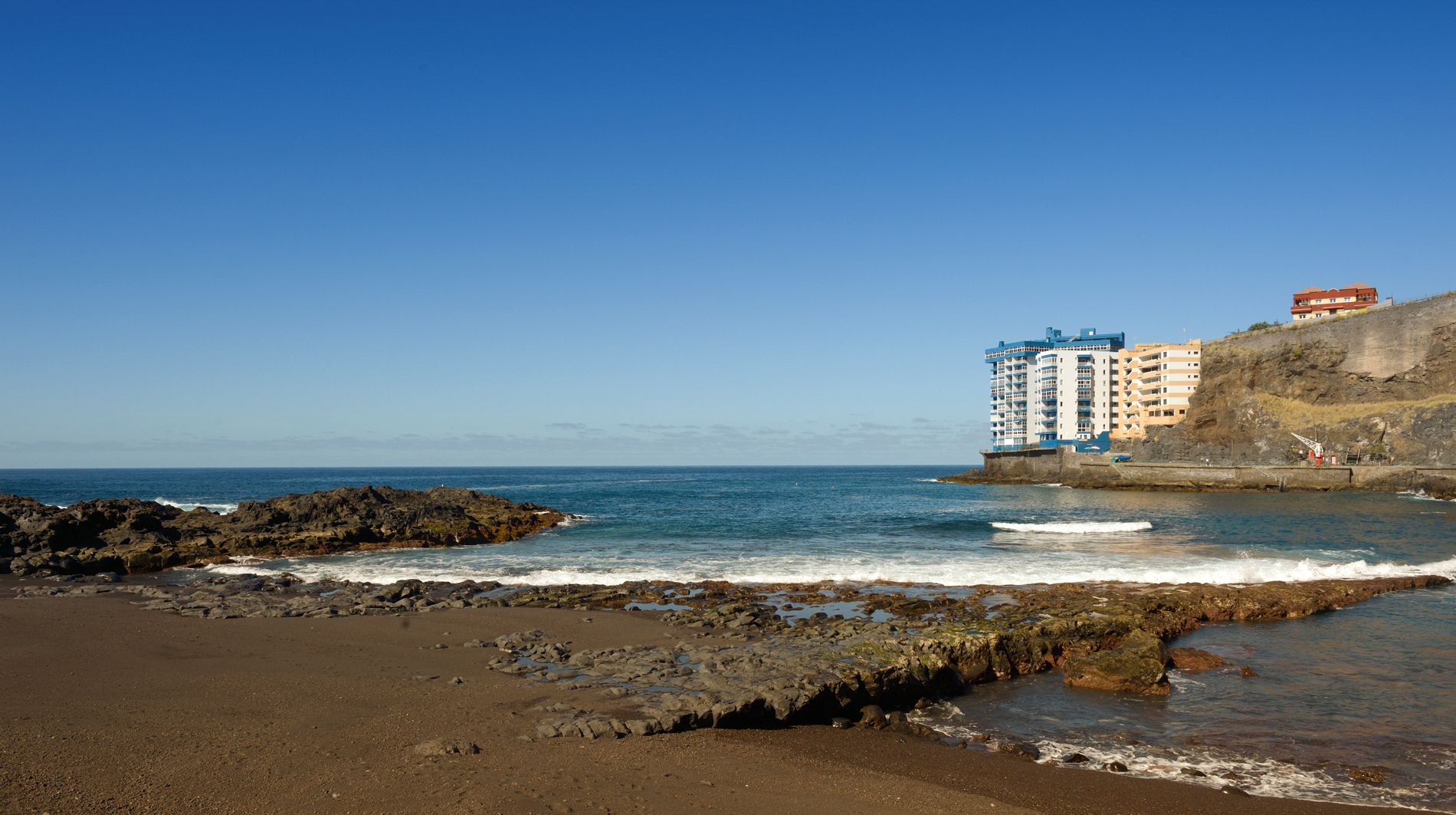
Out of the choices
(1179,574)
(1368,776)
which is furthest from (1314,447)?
(1368,776)

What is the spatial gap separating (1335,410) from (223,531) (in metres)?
96.6

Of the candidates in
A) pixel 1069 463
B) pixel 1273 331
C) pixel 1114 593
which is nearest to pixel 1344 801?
pixel 1114 593

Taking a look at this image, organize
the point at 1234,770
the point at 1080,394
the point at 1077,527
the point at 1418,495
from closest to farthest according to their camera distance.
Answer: the point at 1234,770 → the point at 1077,527 → the point at 1418,495 → the point at 1080,394

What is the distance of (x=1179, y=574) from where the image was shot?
850 inches

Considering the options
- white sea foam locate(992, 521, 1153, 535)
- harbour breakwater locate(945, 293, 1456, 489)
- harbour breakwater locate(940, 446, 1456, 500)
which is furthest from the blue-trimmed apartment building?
white sea foam locate(992, 521, 1153, 535)

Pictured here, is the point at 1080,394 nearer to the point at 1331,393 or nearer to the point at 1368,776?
the point at 1331,393

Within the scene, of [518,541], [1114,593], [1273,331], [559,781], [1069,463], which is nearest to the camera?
[559,781]

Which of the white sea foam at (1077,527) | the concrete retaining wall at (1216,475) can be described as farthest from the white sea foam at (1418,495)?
the white sea foam at (1077,527)

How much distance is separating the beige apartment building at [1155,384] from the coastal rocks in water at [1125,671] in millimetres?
106435

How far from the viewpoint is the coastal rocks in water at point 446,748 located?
743 centimetres

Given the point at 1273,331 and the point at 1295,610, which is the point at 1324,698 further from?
the point at 1273,331

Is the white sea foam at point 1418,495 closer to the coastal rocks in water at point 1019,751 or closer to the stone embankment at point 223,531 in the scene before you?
the stone embankment at point 223,531

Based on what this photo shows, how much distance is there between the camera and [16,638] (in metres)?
12.1

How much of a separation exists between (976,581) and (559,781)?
16277mm
